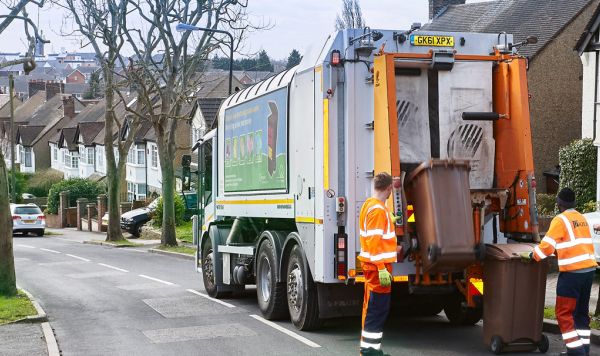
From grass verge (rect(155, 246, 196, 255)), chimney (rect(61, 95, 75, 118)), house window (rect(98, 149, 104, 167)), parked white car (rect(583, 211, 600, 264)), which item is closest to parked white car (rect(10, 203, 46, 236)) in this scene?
grass verge (rect(155, 246, 196, 255))

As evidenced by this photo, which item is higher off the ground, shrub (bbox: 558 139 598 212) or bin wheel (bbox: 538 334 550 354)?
shrub (bbox: 558 139 598 212)

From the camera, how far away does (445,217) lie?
7480 mm

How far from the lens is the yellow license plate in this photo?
27.5ft

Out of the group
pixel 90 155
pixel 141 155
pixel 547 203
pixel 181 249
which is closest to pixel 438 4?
pixel 547 203

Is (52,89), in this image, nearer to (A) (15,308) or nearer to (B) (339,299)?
(A) (15,308)

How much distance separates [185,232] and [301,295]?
2418cm

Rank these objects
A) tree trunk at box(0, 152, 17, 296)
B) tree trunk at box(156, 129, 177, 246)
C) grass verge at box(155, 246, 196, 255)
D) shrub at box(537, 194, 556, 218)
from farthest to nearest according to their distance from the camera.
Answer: tree trunk at box(156, 129, 177, 246) → grass verge at box(155, 246, 196, 255) → shrub at box(537, 194, 556, 218) → tree trunk at box(0, 152, 17, 296)

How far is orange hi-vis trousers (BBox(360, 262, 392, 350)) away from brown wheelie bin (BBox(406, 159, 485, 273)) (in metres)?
0.53

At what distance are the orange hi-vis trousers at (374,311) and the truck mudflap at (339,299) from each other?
147cm

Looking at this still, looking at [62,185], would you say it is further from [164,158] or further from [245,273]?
[245,273]

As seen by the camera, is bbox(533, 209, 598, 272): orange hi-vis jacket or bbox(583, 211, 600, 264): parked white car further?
bbox(583, 211, 600, 264): parked white car

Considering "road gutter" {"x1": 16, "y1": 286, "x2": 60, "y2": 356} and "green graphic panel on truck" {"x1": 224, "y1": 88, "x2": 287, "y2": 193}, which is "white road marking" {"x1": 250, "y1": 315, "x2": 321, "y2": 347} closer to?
"green graphic panel on truck" {"x1": 224, "y1": 88, "x2": 287, "y2": 193}

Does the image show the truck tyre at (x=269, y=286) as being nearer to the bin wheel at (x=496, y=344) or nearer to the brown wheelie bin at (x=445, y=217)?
the brown wheelie bin at (x=445, y=217)

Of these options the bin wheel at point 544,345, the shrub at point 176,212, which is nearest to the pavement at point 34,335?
the bin wheel at point 544,345
